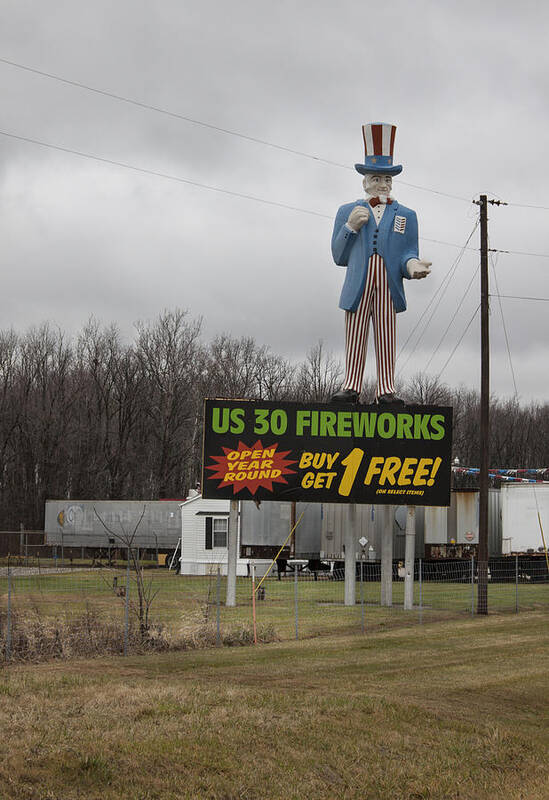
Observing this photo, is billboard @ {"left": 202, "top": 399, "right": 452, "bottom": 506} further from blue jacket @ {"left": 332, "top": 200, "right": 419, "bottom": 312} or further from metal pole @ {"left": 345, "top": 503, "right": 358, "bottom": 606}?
blue jacket @ {"left": 332, "top": 200, "right": 419, "bottom": 312}

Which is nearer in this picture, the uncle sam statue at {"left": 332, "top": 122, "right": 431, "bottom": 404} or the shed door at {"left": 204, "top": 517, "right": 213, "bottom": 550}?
→ the uncle sam statue at {"left": 332, "top": 122, "right": 431, "bottom": 404}

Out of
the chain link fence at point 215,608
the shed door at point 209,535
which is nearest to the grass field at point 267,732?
the chain link fence at point 215,608

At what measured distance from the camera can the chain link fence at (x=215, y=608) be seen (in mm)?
17516

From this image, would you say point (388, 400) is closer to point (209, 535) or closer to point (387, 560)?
point (387, 560)

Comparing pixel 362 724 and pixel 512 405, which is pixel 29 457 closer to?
pixel 512 405

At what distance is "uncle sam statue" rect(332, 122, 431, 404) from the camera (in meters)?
26.1

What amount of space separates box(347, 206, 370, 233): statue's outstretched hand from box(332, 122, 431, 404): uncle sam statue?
0.08 feet

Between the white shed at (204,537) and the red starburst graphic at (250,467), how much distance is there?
59.3 ft

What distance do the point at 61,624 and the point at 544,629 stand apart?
1192 cm

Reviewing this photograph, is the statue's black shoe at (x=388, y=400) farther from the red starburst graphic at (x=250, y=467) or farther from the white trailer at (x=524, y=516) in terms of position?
the white trailer at (x=524, y=516)

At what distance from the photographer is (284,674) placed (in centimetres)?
1586

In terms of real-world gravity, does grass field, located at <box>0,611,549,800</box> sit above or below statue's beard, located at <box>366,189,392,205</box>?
below

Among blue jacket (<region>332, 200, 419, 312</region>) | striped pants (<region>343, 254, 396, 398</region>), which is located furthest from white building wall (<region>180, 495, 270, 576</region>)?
blue jacket (<region>332, 200, 419, 312</region>)

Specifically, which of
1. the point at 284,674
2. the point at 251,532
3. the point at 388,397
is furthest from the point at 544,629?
the point at 251,532
